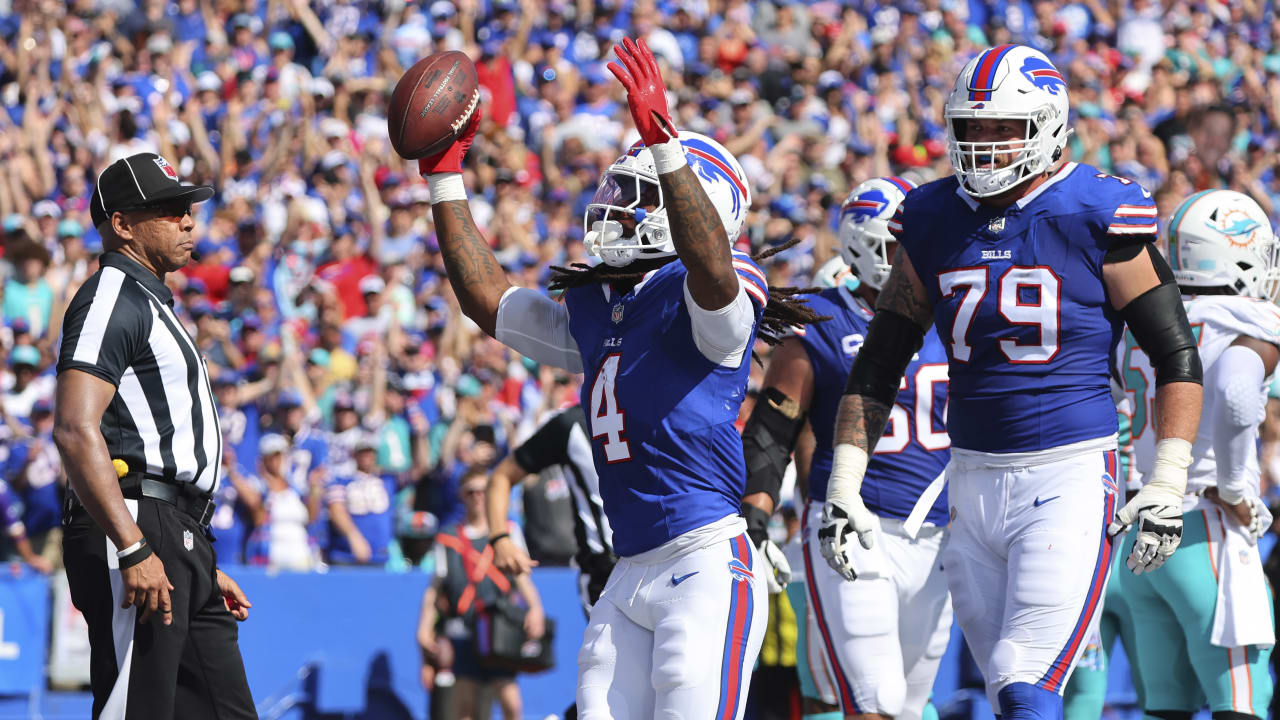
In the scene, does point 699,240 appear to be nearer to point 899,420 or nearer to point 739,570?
point 739,570

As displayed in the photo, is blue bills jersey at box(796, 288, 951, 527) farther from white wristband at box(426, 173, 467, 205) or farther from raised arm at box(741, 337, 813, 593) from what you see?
white wristband at box(426, 173, 467, 205)

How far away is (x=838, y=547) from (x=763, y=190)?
9.53m

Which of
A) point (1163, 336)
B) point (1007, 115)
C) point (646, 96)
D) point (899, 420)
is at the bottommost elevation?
Result: point (899, 420)

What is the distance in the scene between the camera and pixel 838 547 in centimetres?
457

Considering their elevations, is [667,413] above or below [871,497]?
above

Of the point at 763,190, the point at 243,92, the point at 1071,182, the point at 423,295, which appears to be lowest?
the point at 1071,182

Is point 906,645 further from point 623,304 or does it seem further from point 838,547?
point 623,304

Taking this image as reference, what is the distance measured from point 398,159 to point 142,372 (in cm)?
959

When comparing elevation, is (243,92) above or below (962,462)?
above

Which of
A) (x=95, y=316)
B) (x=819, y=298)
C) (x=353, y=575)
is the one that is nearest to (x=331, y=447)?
(x=353, y=575)

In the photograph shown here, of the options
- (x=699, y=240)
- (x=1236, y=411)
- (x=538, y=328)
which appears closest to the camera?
(x=699, y=240)

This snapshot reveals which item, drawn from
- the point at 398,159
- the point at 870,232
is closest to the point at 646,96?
the point at 870,232

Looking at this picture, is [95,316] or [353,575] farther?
[353,575]

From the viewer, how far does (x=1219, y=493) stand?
18.2 ft
